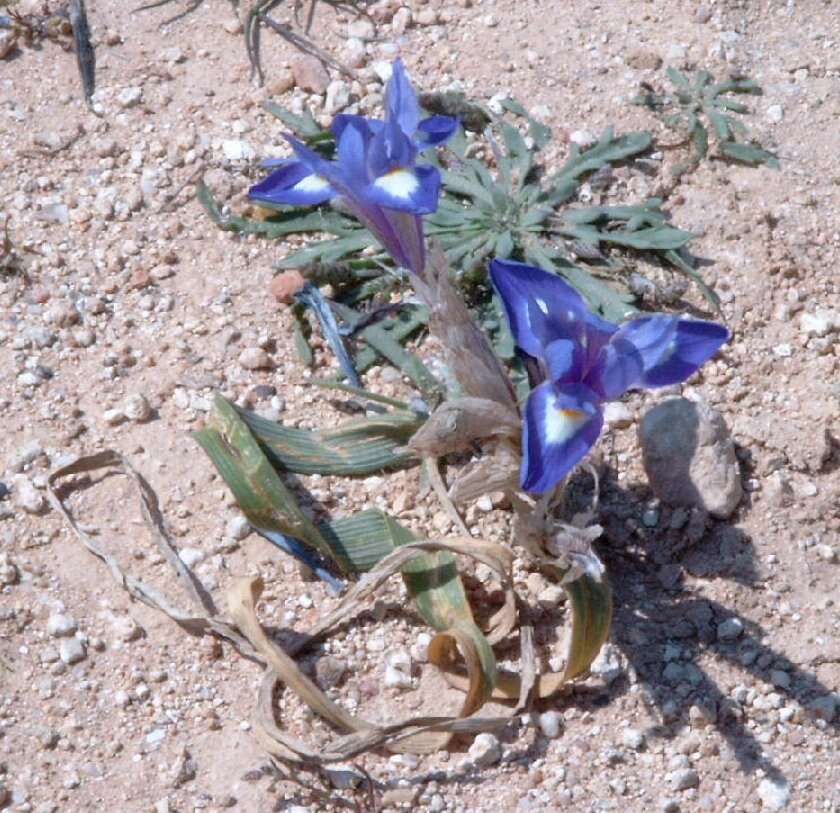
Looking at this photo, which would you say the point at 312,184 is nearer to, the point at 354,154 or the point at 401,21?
the point at 354,154

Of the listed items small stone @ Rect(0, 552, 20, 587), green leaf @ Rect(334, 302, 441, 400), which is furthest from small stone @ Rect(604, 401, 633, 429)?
small stone @ Rect(0, 552, 20, 587)

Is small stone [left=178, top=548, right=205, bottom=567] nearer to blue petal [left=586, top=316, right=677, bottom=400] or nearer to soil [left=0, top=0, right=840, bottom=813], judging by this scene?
soil [left=0, top=0, right=840, bottom=813]

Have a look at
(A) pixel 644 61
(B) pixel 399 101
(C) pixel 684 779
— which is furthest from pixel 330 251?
(C) pixel 684 779

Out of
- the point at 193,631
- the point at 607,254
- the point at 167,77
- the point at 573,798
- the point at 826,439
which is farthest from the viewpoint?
the point at 167,77

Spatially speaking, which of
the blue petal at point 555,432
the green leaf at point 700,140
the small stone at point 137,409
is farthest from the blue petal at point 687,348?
the green leaf at point 700,140

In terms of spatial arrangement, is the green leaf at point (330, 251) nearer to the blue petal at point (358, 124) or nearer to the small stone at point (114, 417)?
the small stone at point (114, 417)

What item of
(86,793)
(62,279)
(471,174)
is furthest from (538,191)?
(86,793)

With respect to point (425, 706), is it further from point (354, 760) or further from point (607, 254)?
point (607, 254)
